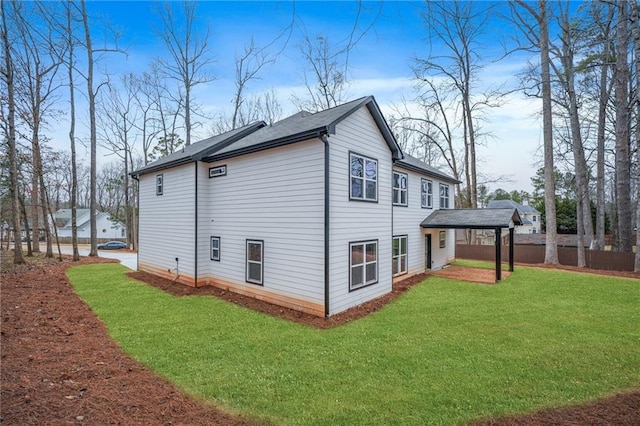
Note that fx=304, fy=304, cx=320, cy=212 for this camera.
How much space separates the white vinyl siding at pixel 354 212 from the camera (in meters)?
7.79

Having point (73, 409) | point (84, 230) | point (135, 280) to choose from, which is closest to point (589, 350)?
point (73, 409)

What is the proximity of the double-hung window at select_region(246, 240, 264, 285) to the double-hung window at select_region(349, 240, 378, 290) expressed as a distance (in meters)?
2.69

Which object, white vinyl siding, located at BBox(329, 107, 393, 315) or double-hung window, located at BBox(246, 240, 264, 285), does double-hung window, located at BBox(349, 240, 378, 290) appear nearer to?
white vinyl siding, located at BBox(329, 107, 393, 315)

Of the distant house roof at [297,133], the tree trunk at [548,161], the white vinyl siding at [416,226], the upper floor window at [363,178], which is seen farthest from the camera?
the tree trunk at [548,161]

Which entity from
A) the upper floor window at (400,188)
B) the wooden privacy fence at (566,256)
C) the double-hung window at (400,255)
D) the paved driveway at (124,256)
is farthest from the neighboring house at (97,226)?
the wooden privacy fence at (566,256)

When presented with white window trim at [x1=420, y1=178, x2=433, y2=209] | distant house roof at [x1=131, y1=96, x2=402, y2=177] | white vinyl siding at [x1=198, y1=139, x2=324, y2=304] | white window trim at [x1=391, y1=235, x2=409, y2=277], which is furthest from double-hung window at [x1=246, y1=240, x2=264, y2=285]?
white window trim at [x1=420, y1=178, x2=433, y2=209]

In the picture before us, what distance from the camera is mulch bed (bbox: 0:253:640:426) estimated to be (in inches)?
142

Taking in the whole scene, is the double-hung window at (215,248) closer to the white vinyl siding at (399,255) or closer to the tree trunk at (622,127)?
the white vinyl siding at (399,255)

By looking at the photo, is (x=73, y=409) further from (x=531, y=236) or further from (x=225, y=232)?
(x=531, y=236)

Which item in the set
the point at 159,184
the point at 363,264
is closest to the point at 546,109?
the point at 363,264

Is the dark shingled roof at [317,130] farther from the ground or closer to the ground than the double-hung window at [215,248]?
farther from the ground

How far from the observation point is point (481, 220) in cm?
1266

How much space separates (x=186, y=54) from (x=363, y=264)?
21541mm

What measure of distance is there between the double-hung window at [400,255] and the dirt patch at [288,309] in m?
0.46
